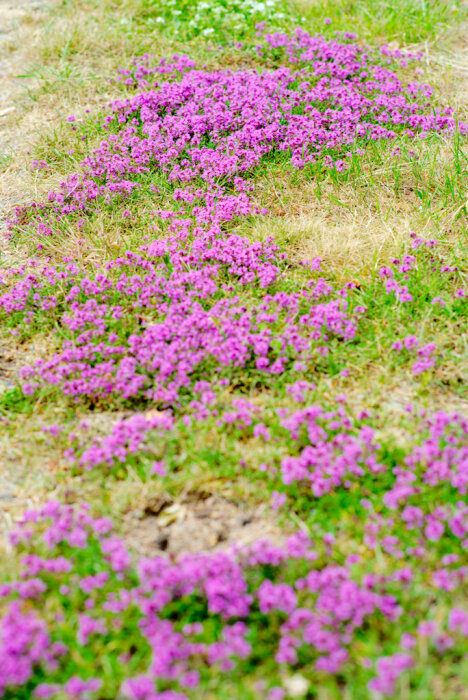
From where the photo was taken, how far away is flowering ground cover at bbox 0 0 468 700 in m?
2.60

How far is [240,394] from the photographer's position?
3.93 meters

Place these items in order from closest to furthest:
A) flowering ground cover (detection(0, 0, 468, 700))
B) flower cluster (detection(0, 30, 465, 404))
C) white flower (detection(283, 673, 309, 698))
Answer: white flower (detection(283, 673, 309, 698)) → flowering ground cover (detection(0, 0, 468, 700)) → flower cluster (detection(0, 30, 465, 404))

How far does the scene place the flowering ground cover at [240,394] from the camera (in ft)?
8.52

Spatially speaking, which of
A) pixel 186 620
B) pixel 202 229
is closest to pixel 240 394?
pixel 186 620

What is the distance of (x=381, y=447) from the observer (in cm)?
340

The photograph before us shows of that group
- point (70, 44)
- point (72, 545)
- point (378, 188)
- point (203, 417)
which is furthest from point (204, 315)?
point (70, 44)

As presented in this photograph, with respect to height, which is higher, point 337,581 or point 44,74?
point 44,74

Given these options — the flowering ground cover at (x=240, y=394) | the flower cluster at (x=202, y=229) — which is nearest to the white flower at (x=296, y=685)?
the flowering ground cover at (x=240, y=394)

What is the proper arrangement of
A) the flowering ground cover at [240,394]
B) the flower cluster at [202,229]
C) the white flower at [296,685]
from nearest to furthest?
the white flower at [296,685]
the flowering ground cover at [240,394]
the flower cluster at [202,229]

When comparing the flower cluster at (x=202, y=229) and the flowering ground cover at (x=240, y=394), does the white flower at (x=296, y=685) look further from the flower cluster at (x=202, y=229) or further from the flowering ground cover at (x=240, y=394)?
the flower cluster at (x=202, y=229)

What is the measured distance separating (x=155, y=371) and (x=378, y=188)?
2.89m

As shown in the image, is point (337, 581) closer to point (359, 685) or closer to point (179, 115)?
point (359, 685)

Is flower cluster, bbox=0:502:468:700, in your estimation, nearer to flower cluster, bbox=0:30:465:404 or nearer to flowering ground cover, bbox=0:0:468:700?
flowering ground cover, bbox=0:0:468:700

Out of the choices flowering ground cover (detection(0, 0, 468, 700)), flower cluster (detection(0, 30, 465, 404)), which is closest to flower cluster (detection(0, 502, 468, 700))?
flowering ground cover (detection(0, 0, 468, 700))
